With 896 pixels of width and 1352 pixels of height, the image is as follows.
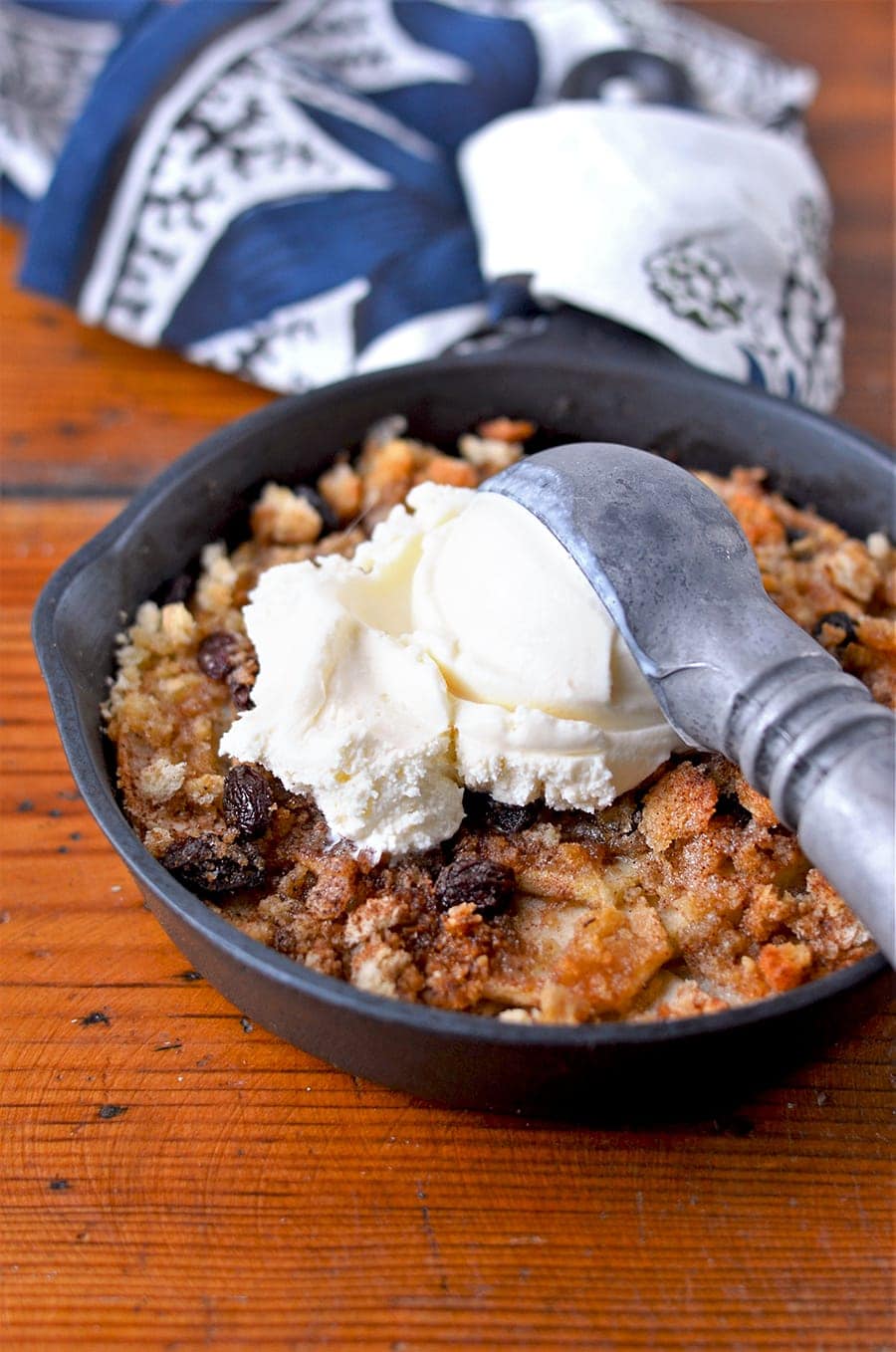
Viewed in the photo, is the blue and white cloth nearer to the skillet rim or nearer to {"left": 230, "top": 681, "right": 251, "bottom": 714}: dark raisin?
the skillet rim

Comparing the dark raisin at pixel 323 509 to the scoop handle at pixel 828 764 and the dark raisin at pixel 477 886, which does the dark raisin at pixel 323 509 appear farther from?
the scoop handle at pixel 828 764

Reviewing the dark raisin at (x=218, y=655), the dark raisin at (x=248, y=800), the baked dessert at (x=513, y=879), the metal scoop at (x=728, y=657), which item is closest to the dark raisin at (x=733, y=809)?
the baked dessert at (x=513, y=879)

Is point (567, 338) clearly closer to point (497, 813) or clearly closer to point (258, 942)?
point (497, 813)

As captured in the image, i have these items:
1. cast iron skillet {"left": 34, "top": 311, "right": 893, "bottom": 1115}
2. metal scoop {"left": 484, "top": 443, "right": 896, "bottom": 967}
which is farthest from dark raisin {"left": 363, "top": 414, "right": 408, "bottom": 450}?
metal scoop {"left": 484, "top": 443, "right": 896, "bottom": 967}

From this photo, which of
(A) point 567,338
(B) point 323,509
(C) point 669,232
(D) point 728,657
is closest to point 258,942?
(D) point 728,657

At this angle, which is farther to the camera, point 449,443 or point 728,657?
point 449,443
